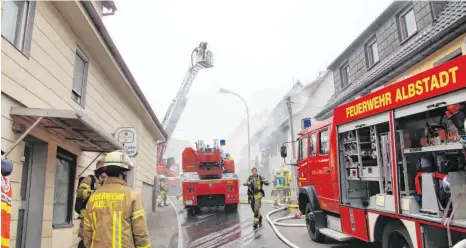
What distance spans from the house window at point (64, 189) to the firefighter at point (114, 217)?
3.09m

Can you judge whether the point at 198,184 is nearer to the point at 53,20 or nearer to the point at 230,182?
the point at 230,182

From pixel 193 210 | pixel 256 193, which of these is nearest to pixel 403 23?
pixel 256 193

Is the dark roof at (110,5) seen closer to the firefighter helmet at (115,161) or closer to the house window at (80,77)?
the house window at (80,77)

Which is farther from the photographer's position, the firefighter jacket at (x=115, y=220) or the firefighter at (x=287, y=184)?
the firefighter at (x=287, y=184)

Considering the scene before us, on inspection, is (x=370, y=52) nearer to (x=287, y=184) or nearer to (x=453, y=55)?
(x=453, y=55)

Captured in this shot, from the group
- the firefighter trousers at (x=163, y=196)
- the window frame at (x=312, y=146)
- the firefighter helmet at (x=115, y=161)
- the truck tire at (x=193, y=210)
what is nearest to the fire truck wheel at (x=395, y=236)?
the window frame at (x=312, y=146)

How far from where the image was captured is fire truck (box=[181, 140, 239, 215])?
12422 mm

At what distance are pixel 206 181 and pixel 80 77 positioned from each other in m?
6.93

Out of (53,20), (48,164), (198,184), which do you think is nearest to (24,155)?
(48,164)

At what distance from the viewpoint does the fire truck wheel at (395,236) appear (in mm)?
4305

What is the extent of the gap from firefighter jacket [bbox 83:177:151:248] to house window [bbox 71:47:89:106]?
3.84m

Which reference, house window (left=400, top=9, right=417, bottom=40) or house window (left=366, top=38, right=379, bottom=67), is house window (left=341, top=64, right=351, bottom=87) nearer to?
house window (left=366, top=38, right=379, bottom=67)

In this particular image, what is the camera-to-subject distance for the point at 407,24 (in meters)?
11.4

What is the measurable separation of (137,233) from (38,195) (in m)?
2.80
